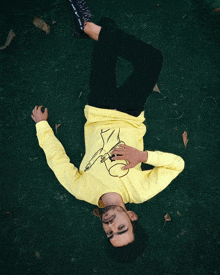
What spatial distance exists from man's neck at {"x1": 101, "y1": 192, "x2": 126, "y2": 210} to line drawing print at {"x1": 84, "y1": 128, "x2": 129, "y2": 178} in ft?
0.76

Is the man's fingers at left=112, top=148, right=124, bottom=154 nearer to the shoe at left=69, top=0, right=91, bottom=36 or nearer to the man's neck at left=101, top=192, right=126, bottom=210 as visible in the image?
the man's neck at left=101, top=192, right=126, bottom=210

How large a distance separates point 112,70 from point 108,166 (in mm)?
1280

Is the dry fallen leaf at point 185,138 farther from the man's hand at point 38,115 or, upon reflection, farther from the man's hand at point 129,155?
the man's hand at point 38,115

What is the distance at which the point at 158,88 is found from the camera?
295 cm

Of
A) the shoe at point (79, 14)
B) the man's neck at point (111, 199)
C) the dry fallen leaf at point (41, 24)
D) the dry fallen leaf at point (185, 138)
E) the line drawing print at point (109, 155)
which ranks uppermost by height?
the shoe at point (79, 14)

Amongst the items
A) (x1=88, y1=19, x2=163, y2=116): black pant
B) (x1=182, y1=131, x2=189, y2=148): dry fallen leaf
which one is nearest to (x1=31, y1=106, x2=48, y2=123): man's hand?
(x1=88, y1=19, x2=163, y2=116): black pant

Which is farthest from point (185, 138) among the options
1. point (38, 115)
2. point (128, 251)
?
point (38, 115)

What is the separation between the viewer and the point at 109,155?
2.25 metres

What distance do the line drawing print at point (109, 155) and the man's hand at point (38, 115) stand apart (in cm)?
103

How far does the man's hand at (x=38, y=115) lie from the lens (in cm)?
278

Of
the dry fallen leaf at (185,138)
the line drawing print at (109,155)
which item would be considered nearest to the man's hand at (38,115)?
the line drawing print at (109,155)

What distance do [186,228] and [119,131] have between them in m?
1.84

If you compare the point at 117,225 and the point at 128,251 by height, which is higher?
the point at 117,225

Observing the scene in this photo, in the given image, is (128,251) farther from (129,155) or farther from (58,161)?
(58,161)
